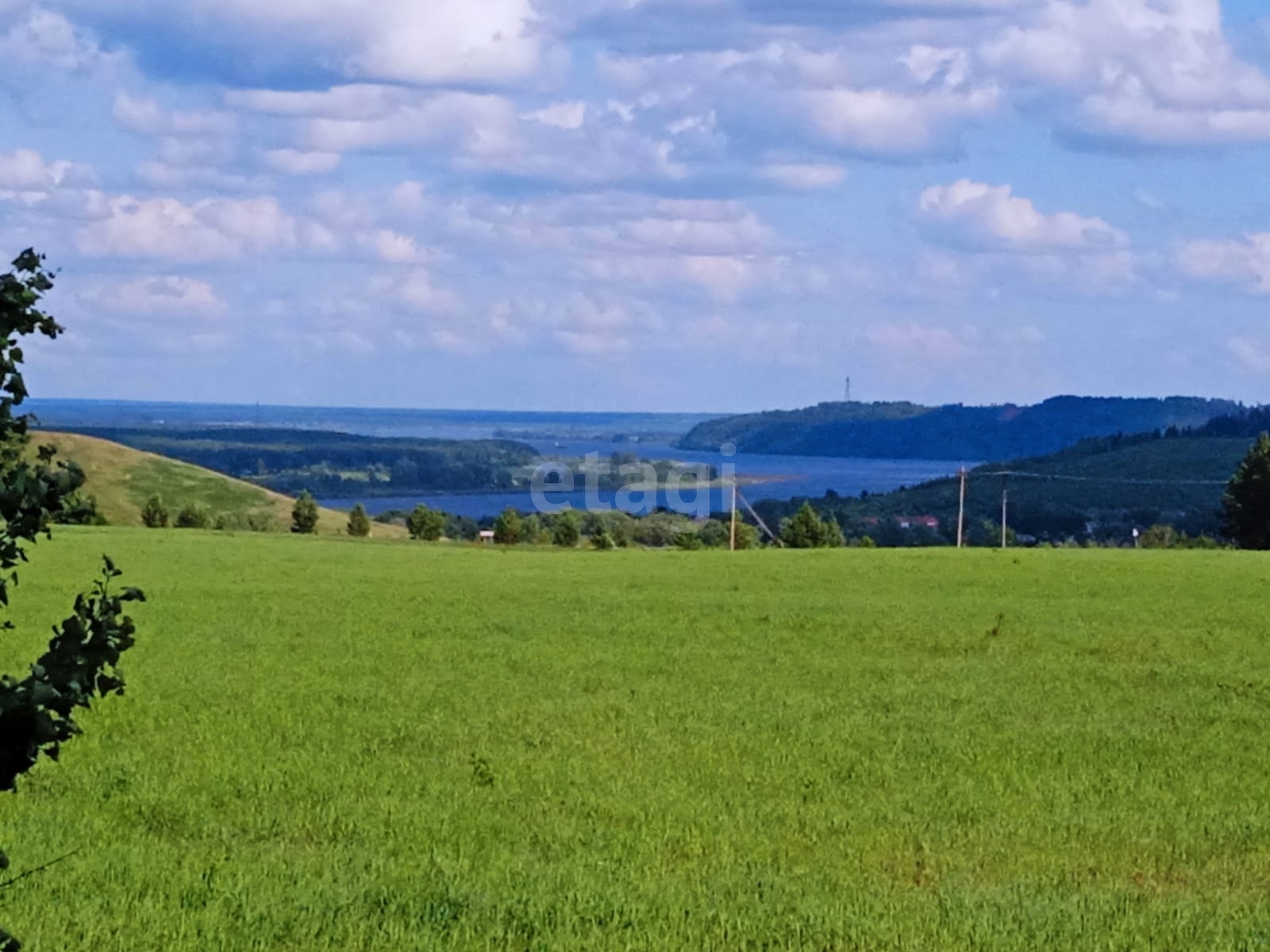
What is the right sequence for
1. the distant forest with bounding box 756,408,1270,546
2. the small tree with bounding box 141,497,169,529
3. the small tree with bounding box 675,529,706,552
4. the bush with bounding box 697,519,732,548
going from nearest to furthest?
the small tree with bounding box 675,529,706,552
the small tree with bounding box 141,497,169,529
the bush with bounding box 697,519,732,548
the distant forest with bounding box 756,408,1270,546

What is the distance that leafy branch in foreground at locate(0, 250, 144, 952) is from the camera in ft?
17.3

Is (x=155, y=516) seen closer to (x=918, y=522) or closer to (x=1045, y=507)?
(x=918, y=522)

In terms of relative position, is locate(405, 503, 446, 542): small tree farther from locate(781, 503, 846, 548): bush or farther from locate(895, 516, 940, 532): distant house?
locate(895, 516, 940, 532): distant house

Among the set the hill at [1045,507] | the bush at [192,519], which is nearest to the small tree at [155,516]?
the bush at [192,519]

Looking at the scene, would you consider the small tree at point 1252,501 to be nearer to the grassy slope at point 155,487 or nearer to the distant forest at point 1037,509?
the distant forest at point 1037,509

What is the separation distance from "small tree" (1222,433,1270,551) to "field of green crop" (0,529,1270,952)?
229 feet

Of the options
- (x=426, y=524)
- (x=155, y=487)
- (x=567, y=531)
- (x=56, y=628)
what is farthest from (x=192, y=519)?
(x=56, y=628)

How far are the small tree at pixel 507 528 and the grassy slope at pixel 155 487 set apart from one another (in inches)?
2365

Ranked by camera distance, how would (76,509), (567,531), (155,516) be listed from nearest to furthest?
(76,509)
(567,531)
(155,516)

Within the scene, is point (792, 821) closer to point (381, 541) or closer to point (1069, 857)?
point (1069, 857)

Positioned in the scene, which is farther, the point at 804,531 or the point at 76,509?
the point at 804,531

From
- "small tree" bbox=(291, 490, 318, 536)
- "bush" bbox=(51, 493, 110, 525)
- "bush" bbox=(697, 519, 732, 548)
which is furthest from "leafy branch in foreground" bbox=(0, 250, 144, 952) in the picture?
"small tree" bbox=(291, 490, 318, 536)

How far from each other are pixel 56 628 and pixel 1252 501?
345 feet

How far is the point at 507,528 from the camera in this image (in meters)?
99.5
